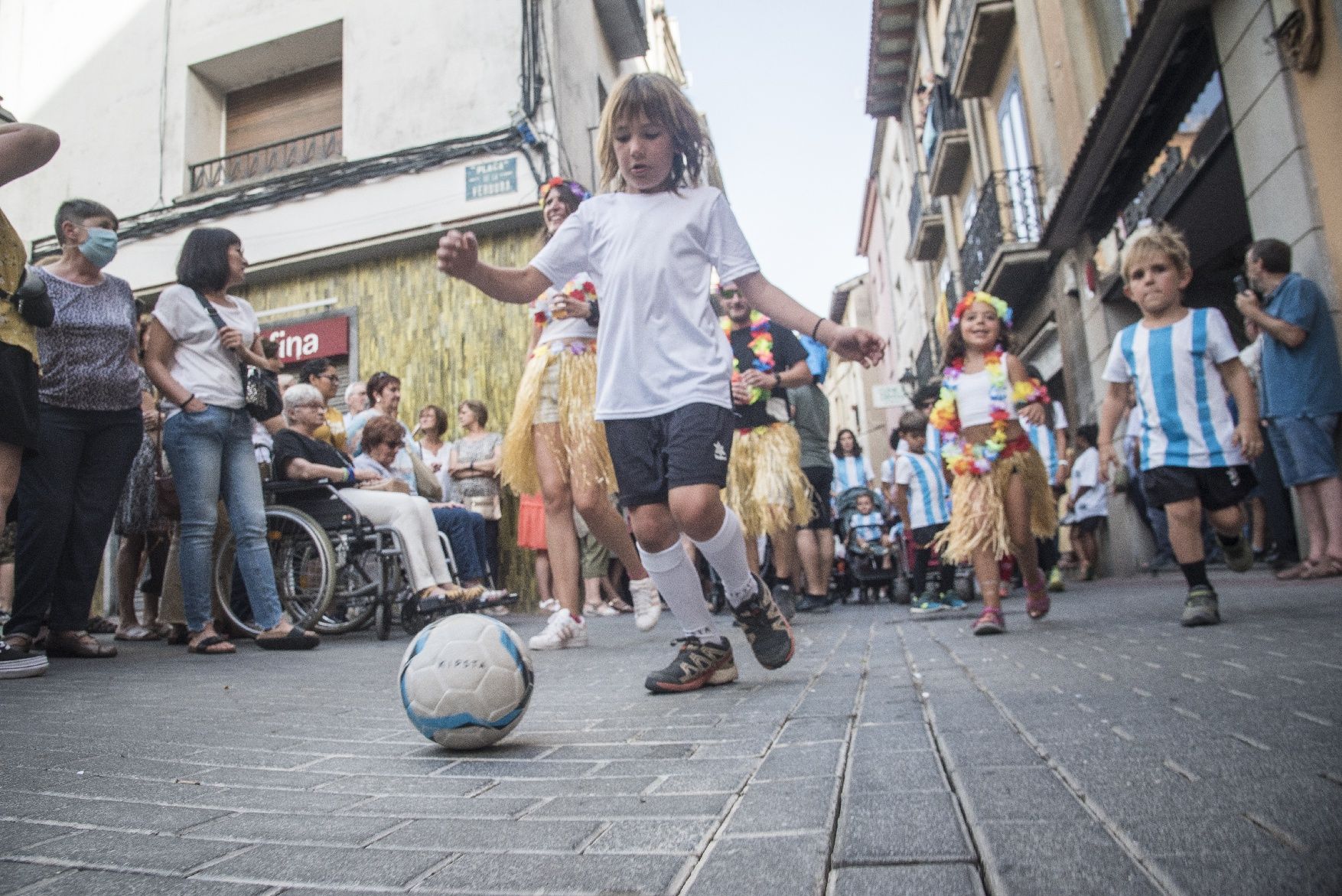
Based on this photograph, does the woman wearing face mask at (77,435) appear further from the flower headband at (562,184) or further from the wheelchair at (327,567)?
the flower headband at (562,184)

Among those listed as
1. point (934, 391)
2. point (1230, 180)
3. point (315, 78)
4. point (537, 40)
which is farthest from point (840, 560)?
point (315, 78)

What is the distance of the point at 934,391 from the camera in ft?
29.2

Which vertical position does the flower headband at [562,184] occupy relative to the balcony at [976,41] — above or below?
below

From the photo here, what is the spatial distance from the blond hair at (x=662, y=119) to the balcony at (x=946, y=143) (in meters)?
16.0

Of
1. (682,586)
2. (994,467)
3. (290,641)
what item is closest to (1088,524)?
(994,467)

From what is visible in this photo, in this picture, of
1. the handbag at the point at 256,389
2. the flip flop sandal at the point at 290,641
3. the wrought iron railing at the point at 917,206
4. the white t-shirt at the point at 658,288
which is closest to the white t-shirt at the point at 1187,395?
the white t-shirt at the point at 658,288

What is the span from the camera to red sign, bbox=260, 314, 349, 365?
11.6 m

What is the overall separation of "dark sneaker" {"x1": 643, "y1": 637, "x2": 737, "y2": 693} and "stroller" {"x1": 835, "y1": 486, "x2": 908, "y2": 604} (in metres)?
6.97

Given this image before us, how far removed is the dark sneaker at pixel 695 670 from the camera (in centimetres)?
308

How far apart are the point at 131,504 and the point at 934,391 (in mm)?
6442

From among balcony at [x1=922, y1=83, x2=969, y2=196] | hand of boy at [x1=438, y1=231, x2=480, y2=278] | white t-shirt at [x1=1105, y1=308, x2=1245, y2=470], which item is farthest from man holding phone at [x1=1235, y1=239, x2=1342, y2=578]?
balcony at [x1=922, y1=83, x2=969, y2=196]

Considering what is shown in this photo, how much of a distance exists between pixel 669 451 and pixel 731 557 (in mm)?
446

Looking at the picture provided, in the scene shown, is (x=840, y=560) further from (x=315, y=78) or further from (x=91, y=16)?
(x=91, y=16)

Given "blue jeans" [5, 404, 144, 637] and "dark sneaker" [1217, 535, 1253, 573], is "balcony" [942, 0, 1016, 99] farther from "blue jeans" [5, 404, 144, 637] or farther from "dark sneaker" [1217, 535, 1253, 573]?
"blue jeans" [5, 404, 144, 637]
